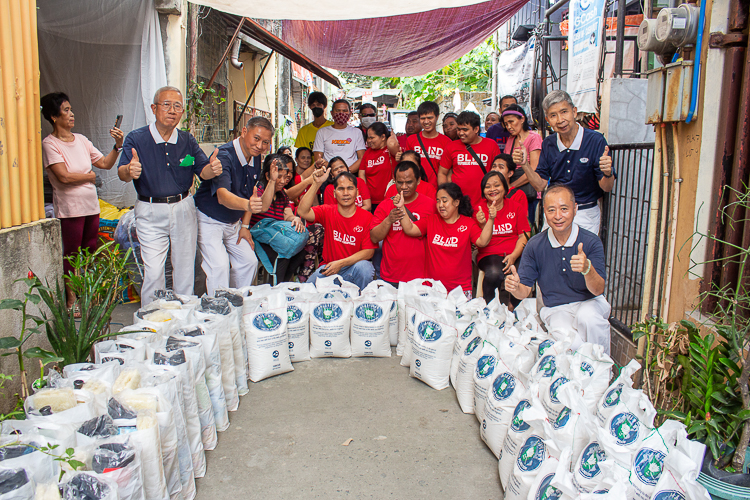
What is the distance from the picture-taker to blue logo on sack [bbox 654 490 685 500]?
1636mm

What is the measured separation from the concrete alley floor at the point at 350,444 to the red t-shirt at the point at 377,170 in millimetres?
2587

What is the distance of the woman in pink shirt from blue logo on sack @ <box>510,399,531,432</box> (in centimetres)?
371

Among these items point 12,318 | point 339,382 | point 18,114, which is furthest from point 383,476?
point 18,114

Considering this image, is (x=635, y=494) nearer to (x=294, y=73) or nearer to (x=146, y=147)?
(x=146, y=147)

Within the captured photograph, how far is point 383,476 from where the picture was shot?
8.60 ft

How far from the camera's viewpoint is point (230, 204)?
429 cm

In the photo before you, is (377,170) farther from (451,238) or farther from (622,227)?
(622,227)

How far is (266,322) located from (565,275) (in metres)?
1.99

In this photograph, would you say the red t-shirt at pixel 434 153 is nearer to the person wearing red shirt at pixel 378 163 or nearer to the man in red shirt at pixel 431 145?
the man in red shirt at pixel 431 145

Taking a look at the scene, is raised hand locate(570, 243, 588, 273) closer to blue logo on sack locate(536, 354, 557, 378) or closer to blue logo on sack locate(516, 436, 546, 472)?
blue logo on sack locate(536, 354, 557, 378)

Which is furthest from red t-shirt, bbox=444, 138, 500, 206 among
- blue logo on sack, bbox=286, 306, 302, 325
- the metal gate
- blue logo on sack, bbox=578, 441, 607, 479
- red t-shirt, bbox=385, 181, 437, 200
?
blue logo on sack, bbox=578, 441, 607, 479

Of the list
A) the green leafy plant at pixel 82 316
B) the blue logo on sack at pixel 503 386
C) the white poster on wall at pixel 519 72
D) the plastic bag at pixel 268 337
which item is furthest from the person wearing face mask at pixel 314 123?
the blue logo on sack at pixel 503 386

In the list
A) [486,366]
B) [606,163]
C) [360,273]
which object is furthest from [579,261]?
[360,273]

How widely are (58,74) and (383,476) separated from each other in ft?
18.4
